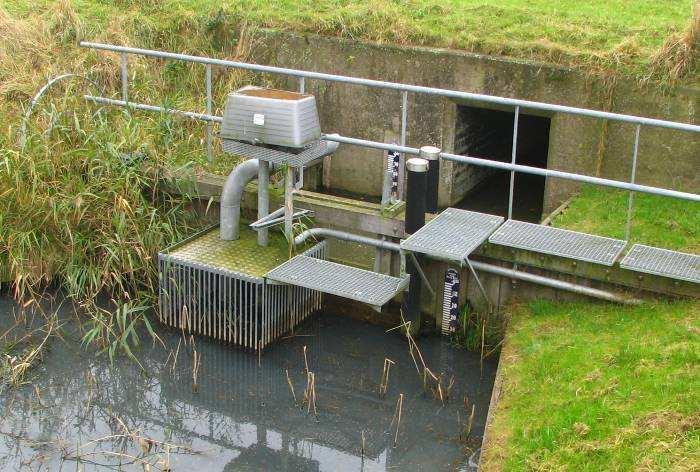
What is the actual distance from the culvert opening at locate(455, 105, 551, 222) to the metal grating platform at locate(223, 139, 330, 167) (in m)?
2.31

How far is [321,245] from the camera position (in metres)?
8.59

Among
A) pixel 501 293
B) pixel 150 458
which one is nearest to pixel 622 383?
pixel 501 293

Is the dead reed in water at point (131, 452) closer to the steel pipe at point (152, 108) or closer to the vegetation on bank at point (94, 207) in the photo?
the vegetation on bank at point (94, 207)

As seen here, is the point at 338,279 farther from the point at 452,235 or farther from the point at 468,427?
the point at 468,427

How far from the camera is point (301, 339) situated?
335 inches

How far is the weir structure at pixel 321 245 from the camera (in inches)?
296

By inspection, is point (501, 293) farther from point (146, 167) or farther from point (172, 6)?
point (172, 6)

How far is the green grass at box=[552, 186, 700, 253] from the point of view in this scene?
25.6ft

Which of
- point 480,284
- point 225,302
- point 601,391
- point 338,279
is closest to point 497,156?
point 480,284

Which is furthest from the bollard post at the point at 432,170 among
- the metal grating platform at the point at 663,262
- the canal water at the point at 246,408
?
the metal grating platform at the point at 663,262

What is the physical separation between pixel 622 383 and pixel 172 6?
7.36 metres

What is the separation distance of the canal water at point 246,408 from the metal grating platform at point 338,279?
0.66 m

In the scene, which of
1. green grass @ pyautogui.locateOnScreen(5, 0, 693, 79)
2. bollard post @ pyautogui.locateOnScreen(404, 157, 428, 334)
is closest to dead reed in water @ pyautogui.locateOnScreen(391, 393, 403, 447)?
bollard post @ pyautogui.locateOnScreen(404, 157, 428, 334)

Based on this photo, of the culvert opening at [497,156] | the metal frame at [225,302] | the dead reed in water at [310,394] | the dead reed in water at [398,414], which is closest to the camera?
the dead reed in water at [398,414]
